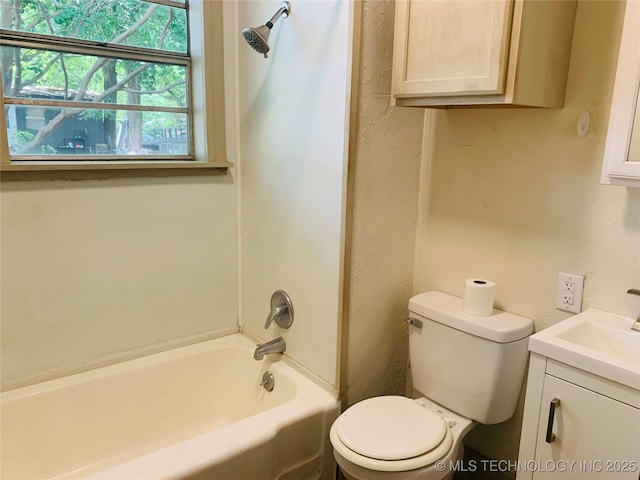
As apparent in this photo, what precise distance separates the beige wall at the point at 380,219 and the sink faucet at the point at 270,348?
347mm

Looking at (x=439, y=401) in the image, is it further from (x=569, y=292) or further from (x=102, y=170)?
(x=102, y=170)

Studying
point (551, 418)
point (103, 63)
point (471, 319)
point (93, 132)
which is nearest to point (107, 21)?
point (103, 63)

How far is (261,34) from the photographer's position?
4.99 feet

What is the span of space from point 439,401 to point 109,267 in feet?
4.46

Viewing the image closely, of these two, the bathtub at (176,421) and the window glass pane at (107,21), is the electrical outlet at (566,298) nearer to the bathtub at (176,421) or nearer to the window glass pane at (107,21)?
the bathtub at (176,421)

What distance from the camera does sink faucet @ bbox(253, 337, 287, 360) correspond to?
1.84 m

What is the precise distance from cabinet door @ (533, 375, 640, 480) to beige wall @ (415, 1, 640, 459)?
354mm

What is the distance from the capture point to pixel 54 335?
1.71 metres

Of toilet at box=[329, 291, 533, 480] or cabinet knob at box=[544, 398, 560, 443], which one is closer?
cabinet knob at box=[544, 398, 560, 443]

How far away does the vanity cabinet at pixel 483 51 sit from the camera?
1146mm

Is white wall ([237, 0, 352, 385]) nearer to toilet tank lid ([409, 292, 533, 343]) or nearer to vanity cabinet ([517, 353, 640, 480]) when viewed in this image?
toilet tank lid ([409, 292, 533, 343])

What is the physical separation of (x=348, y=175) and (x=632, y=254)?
85 cm

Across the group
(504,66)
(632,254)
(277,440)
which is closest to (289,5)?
(504,66)

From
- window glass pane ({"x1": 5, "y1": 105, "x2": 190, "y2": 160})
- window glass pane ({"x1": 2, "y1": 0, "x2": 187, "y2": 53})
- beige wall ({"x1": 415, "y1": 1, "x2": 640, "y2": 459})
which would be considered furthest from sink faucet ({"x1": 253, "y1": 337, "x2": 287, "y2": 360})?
window glass pane ({"x1": 2, "y1": 0, "x2": 187, "y2": 53})
